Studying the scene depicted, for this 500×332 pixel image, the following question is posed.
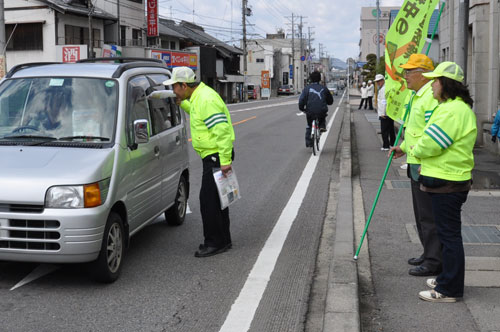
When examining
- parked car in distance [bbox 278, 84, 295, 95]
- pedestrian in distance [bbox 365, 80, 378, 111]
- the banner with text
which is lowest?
pedestrian in distance [bbox 365, 80, 378, 111]

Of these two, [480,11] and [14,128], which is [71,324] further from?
[480,11]

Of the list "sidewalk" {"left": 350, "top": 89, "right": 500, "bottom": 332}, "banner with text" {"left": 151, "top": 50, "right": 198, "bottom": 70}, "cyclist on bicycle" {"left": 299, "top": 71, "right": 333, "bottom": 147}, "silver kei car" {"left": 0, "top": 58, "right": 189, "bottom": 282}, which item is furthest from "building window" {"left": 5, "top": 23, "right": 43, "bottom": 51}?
"silver kei car" {"left": 0, "top": 58, "right": 189, "bottom": 282}

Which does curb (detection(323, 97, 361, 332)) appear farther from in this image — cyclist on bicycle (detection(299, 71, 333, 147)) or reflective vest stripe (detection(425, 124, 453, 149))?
cyclist on bicycle (detection(299, 71, 333, 147))

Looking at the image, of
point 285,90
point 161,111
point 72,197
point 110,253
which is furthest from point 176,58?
point 285,90

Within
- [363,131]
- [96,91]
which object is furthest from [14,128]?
[363,131]

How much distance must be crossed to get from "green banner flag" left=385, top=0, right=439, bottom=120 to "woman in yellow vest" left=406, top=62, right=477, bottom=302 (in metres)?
1.95

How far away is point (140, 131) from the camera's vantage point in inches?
230

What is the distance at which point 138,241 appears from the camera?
7184 mm

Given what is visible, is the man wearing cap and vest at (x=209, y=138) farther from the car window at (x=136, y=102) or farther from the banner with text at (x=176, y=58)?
the banner with text at (x=176, y=58)

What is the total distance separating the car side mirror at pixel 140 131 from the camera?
5797mm

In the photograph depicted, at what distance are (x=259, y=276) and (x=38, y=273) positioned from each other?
6.60 ft

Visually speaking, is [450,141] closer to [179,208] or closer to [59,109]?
[59,109]

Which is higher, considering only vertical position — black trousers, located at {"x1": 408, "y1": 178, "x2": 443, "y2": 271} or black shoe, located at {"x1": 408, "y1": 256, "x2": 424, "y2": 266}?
black trousers, located at {"x1": 408, "y1": 178, "x2": 443, "y2": 271}

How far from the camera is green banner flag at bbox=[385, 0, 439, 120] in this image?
22.5 feet
